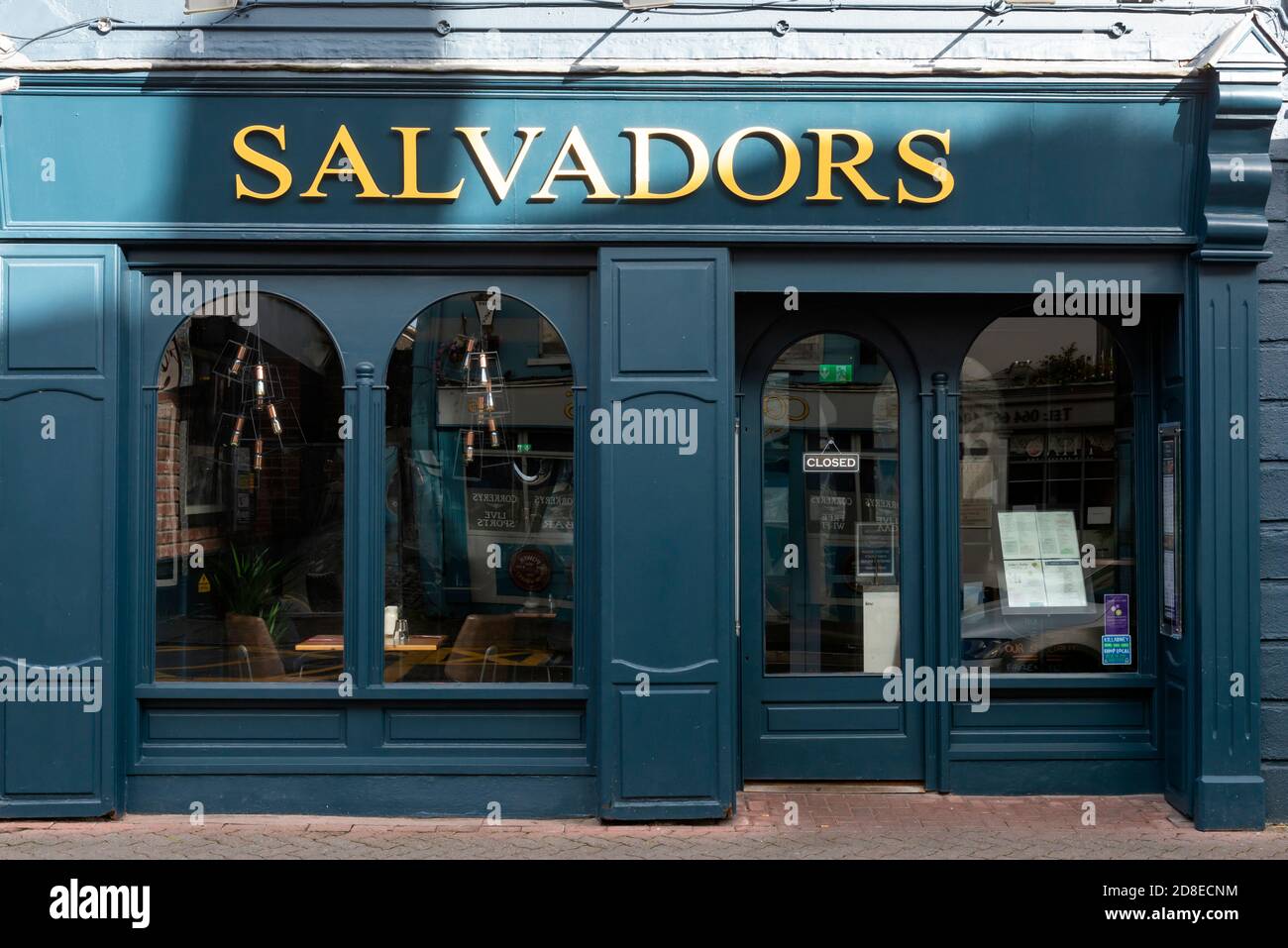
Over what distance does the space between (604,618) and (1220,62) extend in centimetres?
467

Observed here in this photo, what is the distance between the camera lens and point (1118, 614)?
7109 millimetres

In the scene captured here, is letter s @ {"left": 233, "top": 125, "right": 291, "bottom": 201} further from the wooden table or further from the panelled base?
the panelled base

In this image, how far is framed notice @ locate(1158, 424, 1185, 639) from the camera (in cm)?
671

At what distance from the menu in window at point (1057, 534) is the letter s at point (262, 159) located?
5.01 meters

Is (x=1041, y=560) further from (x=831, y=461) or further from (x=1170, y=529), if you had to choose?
(x=831, y=461)

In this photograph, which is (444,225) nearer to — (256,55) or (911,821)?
(256,55)

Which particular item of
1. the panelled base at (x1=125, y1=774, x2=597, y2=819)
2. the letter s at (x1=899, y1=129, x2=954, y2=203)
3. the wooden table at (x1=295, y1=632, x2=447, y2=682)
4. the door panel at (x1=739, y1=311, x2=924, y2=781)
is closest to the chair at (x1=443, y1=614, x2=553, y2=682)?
the wooden table at (x1=295, y1=632, x2=447, y2=682)

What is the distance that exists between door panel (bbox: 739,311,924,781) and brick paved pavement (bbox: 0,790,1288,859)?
44cm

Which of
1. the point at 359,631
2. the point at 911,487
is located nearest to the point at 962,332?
the point at 911,487

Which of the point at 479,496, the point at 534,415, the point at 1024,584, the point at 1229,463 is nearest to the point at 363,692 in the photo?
the point at 479,496

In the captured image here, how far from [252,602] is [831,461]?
366 centimetres

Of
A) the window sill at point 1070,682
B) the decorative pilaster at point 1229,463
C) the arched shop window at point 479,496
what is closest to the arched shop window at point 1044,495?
the window sill at point 1070,682

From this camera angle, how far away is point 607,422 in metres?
6.57

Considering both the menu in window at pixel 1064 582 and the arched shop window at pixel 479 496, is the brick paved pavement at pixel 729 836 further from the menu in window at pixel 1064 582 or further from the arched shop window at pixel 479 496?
the menu in window at pixel 1064 582
